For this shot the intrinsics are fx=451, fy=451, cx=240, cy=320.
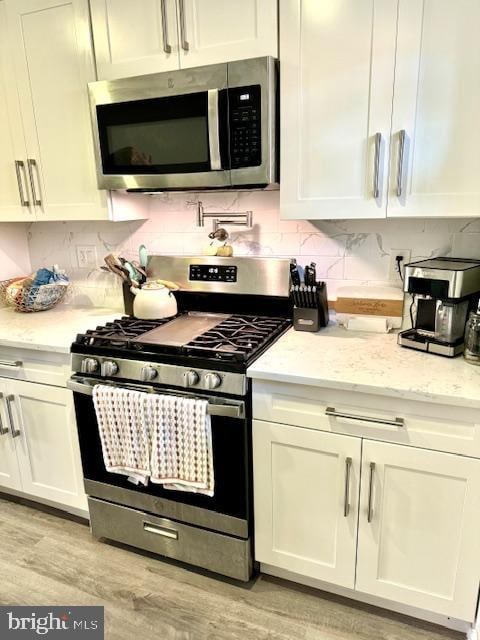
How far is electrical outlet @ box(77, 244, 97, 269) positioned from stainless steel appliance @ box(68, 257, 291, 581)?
23.7 inches

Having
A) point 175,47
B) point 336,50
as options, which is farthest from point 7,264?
point 336,50

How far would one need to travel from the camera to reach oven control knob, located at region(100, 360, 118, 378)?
1.71 meters

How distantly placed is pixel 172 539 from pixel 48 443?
2.35 ft

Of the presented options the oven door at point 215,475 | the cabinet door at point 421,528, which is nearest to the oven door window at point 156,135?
the oven door at point 215,475

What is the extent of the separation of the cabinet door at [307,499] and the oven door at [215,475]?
6 centimetres

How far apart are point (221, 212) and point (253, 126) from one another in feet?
1.79

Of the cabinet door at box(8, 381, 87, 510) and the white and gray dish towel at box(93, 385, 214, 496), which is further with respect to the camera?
the cabinet door at box(8, 381, 87, 510)

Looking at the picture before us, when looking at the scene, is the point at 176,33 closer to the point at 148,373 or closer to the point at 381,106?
the point at 381,106

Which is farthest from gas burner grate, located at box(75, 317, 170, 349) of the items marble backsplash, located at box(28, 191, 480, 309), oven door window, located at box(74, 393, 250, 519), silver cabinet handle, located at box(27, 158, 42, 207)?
silver cabinet handle, located at box(27, 158, 42, 207)

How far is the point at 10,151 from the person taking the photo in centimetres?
216

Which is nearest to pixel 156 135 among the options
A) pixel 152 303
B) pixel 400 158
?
pixel 152 303

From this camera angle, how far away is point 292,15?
5.09 feet

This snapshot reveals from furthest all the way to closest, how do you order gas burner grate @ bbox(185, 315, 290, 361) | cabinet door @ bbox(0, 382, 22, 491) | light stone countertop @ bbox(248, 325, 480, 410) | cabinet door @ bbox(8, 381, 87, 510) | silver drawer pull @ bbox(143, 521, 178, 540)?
cabinet door @ bbox(0, 382, 22, 491)
cabinet door @ bbox(8, 381, 87, 510)
silver drawer pull @ bbox(143, 521, 178, 540)
gas burner grate @ bbox(185, 315, 290, 361)
light stone countertop @ bbox(248, 325, 480, 410)

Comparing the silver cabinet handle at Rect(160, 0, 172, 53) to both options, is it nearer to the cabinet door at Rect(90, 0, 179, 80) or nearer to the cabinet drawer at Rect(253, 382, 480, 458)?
the cabinet door at Rect(90, 0, 179, 80)
